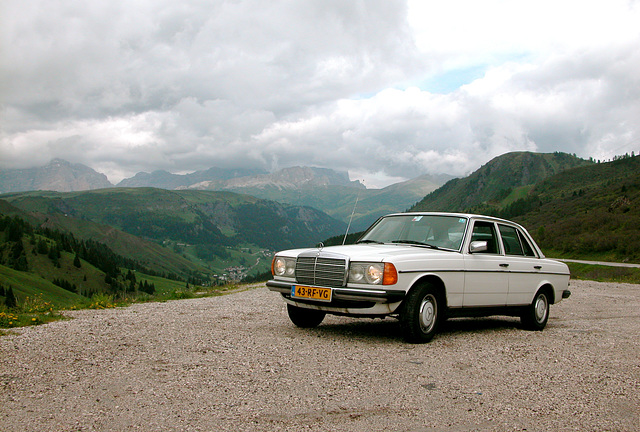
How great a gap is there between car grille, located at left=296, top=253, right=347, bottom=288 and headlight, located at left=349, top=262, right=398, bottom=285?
0.15m

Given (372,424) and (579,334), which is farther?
(579,334)

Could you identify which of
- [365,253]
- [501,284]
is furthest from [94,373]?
[501,284]

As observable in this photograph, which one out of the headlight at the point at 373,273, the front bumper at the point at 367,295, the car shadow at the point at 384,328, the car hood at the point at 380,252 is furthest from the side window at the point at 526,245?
the headlight at the point at 373,273

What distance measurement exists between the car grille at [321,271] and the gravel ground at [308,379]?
91 cm

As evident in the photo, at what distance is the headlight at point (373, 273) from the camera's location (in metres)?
7.05

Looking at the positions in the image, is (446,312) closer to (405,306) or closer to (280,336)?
(405,306)

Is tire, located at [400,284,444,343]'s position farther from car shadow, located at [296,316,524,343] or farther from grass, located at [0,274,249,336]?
grass, located at [0,274,249,336]

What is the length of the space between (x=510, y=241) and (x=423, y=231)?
81.6 inches

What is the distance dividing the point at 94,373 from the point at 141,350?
1209 mm

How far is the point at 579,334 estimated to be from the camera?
29.8 ft

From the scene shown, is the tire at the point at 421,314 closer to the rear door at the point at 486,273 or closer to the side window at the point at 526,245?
the rear door at the point at 486,273

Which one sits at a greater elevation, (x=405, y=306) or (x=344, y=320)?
(x=405, y=306)

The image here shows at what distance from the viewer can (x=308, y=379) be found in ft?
17.7

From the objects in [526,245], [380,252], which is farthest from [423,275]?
[526,245]
